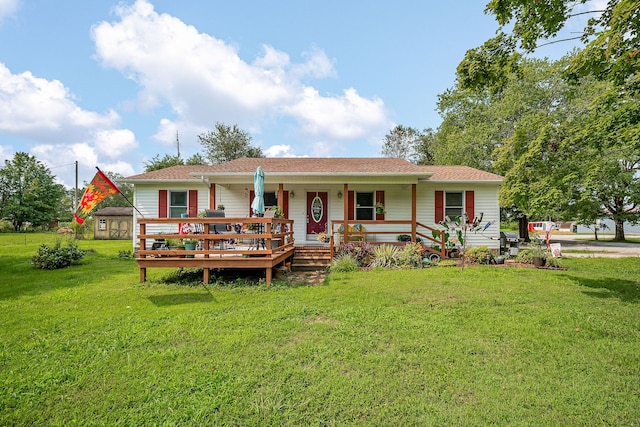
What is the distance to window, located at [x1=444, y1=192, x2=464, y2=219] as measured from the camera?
12.6 m

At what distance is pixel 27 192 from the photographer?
32.1 metres

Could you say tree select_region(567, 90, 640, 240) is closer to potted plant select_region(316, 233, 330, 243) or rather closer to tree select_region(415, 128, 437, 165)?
potted plant select_region(316, 233, 330, 243)

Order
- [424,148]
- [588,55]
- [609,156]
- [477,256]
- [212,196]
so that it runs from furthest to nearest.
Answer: [424,148] < [609,156] < [212,196] < [477,256] < [588,55]

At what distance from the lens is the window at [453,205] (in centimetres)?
1259

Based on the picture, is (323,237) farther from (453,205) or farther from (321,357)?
(321,357)

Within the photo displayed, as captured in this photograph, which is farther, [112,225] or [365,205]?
[112,225]

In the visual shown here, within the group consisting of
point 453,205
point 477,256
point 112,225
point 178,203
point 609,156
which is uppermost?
point 609,156

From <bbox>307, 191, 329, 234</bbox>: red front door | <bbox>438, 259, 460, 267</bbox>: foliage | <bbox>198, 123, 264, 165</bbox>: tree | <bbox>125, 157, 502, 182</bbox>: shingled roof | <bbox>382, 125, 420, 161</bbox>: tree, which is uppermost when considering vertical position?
<bbox>382, 125, 420, 161</bbox>: tree

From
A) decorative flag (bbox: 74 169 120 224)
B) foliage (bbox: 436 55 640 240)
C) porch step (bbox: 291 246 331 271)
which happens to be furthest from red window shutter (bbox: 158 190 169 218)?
foliage (bbox: 436 55 640 240)

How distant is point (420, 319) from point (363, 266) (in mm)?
4801

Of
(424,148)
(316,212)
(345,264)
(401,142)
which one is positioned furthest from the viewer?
(401,142)

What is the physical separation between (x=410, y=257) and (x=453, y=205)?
4393 mm

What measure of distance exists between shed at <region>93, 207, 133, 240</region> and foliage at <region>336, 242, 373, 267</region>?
20.9m

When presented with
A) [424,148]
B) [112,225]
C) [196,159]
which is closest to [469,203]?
[424,148]
